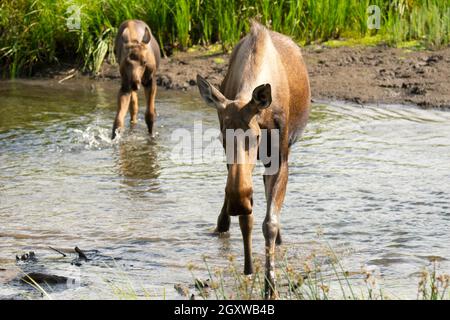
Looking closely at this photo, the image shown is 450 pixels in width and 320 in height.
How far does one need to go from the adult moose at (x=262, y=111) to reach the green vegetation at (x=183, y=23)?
26.6 ft

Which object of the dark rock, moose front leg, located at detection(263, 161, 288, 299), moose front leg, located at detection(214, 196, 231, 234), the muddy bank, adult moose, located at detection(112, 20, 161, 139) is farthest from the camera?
the muddy bank

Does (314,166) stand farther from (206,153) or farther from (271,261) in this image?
(271,261)

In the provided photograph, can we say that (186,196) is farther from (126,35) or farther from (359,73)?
(359,73)

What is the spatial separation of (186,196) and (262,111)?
315cm

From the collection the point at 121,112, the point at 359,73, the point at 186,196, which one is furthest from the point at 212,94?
the point at 359,73

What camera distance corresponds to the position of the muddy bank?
1422 cm

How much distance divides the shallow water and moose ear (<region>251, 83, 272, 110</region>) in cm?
146

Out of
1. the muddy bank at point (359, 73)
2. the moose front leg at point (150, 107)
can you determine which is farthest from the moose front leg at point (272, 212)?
the muddy bank at point (359, 73)

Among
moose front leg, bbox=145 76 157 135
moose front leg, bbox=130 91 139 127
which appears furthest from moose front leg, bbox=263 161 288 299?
moose front leg, bbox=130 91 139 127

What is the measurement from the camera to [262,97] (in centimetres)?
651

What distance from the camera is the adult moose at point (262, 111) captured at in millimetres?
6320

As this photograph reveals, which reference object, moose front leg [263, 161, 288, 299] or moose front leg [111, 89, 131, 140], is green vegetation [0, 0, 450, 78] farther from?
moose front leg [263, 161, 288, 299]

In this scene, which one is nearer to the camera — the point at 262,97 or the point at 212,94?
the point at 262,97

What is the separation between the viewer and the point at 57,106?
14875 mm
